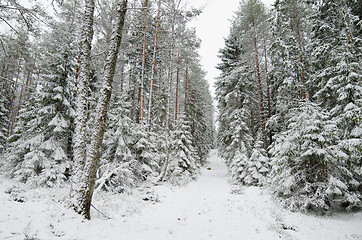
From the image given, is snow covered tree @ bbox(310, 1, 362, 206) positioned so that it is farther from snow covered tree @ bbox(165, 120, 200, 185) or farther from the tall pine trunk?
the tall pine trunk

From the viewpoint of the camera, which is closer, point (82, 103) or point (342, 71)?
point (82, 103)

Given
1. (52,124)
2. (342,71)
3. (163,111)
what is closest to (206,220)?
(52,124)

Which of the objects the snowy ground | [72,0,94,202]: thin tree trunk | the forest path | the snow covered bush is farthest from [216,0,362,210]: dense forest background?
[72,0,94,202]: thin tree trunk

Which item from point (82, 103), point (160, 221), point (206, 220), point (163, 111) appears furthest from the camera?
point (163, 111)

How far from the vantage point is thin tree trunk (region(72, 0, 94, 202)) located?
5.81 meters

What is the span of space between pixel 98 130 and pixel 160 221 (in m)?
3.98

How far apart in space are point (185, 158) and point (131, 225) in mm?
9443

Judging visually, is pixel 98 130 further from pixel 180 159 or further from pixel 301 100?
pixel 301 100

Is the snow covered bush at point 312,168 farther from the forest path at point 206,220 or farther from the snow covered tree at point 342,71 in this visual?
the forest path at point 206,220

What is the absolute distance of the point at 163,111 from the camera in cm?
2034

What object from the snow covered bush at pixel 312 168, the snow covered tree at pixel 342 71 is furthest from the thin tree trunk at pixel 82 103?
the snow covered tree at pixel 342 71

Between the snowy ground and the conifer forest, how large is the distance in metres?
0.14

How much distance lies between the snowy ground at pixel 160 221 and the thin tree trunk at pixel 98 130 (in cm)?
55

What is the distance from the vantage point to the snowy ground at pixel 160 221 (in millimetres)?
→ 4541
